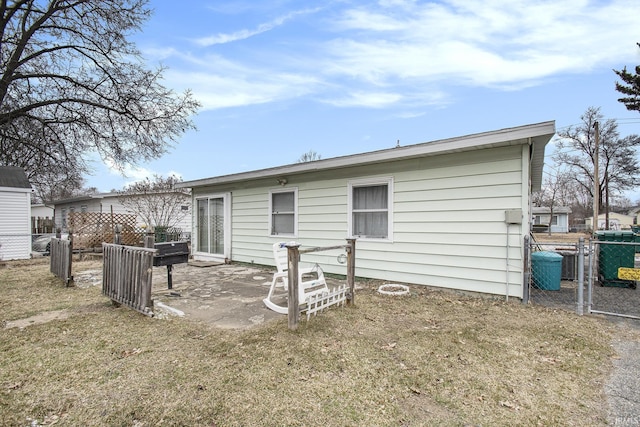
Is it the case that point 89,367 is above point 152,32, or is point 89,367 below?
below

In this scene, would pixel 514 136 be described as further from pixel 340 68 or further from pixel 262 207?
pixel 340 68

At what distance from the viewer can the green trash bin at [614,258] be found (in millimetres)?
5555

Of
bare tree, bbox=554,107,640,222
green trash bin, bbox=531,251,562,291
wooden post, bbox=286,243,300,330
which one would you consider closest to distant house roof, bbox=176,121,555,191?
green trash bin, bbox=531,251,562,291

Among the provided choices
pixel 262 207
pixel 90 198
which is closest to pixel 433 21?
pixel 262 207

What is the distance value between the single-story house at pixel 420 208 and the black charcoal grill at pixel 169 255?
250cm

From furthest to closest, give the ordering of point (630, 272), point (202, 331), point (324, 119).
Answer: point (324, 119)
point (630, 272)
point (202, 331)

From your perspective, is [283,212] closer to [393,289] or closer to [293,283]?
[393,289]

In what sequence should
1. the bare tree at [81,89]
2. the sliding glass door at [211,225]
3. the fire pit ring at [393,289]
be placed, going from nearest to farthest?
the fire pit ring at [393,289] < the bare tree at [81,89] < the sliding glass door at [211,225]

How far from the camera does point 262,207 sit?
8.28 metres

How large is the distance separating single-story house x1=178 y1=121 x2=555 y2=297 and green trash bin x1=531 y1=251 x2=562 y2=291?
2.84ft

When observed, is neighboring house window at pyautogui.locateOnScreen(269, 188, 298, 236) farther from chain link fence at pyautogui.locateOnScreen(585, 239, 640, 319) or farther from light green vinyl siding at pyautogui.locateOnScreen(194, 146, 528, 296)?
chain link fence at pyautogui.locateOnScreen(585, 239, 640, 319)

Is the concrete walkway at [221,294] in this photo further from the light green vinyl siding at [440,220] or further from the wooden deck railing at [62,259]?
the wooden deck railing at [62,259]

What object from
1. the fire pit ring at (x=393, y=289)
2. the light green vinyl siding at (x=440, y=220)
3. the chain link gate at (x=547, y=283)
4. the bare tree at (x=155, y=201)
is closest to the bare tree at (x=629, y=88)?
the chain link gate at (x=547, y=283)

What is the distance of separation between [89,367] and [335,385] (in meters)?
2.14
